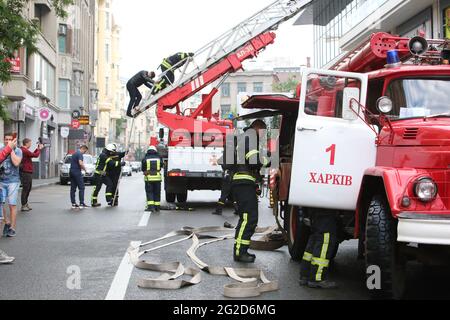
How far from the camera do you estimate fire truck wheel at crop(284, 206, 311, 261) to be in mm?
7895

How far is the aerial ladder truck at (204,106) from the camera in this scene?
1591 cm

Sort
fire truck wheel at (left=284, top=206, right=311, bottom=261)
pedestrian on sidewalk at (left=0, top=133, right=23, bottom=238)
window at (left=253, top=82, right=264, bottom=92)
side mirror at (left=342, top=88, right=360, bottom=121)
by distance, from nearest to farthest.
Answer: side mirror at (left=342, top=88, right=360, bottom=121), fire truck wheel at (left=284, top=206, right=311, bottom=261), pedestrian on sidewalk at (left=0, top=133, right=23, bottom=238), window at (left=253, top=82, right=264, bottom=92)

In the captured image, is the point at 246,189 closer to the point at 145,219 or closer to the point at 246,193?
the point at 246,193

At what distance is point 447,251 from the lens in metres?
5.38

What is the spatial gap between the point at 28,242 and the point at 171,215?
15.9ft

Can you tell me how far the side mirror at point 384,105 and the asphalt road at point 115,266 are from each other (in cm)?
183

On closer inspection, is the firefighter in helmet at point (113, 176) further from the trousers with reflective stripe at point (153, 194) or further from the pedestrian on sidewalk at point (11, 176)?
the pedestrian on sidewalk at point (11, 176)

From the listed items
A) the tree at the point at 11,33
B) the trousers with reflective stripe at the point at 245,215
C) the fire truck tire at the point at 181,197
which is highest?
the tree at the point at 11,33

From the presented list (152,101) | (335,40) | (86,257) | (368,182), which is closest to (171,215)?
(152,101)

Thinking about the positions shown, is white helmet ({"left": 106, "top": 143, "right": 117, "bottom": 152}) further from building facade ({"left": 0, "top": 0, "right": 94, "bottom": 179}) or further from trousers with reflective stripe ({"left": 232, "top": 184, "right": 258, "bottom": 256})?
trousers with reflective stripe ({"left": 232, "top": 184, "right": 258, "bottom": 256})

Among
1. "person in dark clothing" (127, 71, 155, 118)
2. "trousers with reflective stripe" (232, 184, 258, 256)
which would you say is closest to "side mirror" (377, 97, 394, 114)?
"trousers with reflective stripe" (232, 184, 258, 256)

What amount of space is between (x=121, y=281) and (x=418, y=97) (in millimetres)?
3720

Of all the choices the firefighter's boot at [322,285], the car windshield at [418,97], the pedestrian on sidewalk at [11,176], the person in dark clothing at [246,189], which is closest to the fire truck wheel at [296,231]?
the person in dark clothing at [246,189]

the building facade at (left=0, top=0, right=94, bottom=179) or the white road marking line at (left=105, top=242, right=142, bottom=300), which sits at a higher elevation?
the building facade at (left=0, top=0, right=94, bottom=179)
